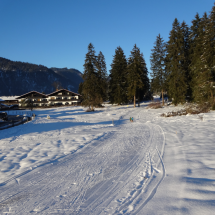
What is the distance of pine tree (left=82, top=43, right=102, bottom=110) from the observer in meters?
34.3

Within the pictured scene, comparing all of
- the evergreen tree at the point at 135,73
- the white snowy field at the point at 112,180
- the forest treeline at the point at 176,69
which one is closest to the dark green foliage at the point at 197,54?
the forest treeline at the point at 176,69

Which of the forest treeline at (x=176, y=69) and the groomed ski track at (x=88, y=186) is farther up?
the forest treeline at (x=176, y=69)

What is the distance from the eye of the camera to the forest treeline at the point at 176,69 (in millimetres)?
21062

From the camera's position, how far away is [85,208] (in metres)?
3.79

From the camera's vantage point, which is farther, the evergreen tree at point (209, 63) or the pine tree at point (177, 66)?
the pine tree at point (177, 66)

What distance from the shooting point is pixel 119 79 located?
134 ft

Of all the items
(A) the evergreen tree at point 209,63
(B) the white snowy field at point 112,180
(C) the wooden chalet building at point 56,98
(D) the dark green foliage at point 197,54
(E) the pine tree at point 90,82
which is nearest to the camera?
(B) the white snowy field at point 112,180

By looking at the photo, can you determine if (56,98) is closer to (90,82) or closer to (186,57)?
(90,82)

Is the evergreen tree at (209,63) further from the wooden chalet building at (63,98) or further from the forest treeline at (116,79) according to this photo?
the wooden chalet building at (63,98)

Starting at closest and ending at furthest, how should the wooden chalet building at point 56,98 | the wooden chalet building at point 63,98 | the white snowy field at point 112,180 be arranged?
the white snowy field at point 112,180, the wooden chalet building at point 56,98, the wooden chalet building at point 63,98

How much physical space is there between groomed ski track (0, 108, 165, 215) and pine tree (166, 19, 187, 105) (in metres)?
24.7

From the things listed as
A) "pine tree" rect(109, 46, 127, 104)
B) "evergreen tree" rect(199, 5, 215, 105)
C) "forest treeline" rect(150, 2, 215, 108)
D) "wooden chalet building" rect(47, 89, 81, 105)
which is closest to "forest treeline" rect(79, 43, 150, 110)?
"pine tree" rect(109, 46, 127, 104)

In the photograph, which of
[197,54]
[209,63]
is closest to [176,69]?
[197,54]

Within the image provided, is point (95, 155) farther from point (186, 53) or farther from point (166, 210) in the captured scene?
point (186, 53)
